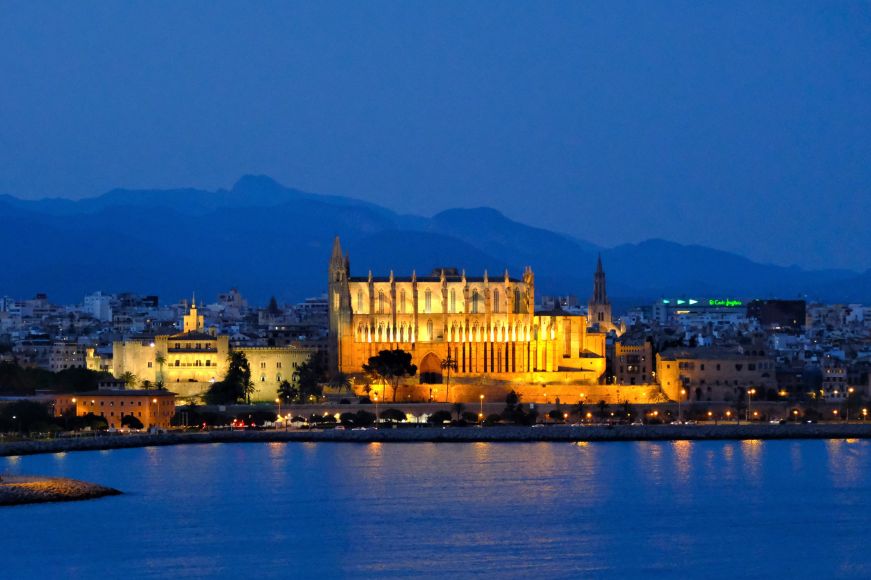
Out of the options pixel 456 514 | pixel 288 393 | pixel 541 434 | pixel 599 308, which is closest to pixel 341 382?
pixel 288 393

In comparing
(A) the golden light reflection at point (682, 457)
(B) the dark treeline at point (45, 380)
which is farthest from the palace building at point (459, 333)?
(A) the golden light reflection at point (682, 457)

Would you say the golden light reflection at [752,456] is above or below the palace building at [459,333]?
below

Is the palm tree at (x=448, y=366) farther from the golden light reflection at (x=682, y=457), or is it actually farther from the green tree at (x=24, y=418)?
the green tree at (x=24, y=418)

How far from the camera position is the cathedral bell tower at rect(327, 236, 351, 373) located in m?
91.8

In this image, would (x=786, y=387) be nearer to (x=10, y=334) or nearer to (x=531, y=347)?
(x=531, y=347)

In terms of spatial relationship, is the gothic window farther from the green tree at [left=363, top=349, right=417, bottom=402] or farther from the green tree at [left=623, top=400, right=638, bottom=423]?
the green tree at [left=363, top=349, right=417, bottom=402]

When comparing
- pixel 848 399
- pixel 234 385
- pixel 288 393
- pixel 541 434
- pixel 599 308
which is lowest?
pixel 541 434

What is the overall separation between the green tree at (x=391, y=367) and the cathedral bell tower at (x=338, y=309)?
13.7ft

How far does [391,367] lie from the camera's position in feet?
285

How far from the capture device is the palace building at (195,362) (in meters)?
90.8

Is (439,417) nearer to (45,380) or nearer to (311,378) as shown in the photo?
(311,378)

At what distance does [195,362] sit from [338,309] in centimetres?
698

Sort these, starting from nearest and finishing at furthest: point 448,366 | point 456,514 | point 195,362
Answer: point 456,514 < point 448,366 < point 195,362

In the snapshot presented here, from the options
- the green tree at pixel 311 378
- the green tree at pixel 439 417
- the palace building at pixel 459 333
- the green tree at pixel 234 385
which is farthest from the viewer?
the palace building at pixel 459 333
